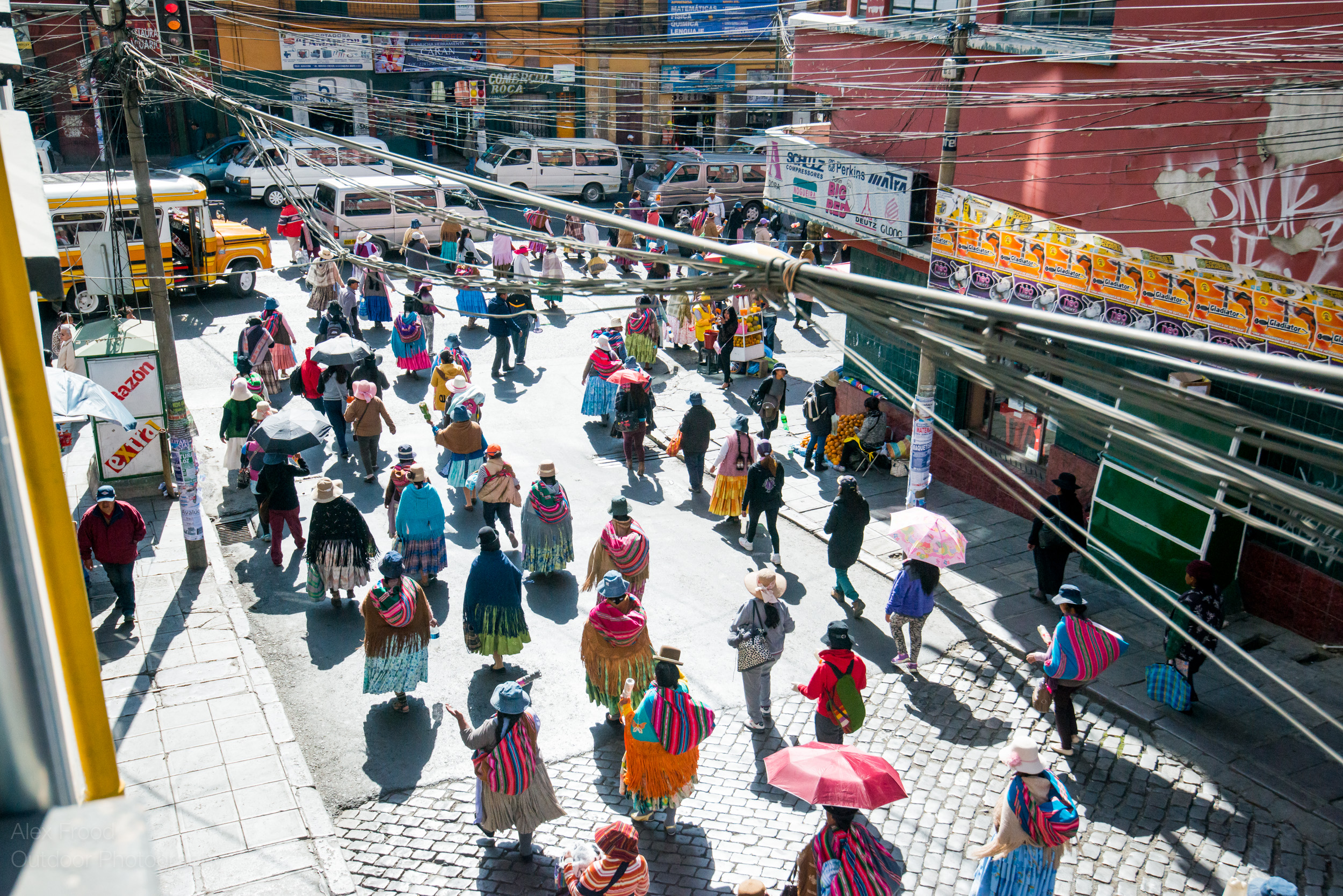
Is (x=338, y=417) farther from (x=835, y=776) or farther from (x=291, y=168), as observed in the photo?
(x=291, y=168)

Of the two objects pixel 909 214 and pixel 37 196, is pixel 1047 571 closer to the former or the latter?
pixel 909 214

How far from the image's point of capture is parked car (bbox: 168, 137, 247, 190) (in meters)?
31.0

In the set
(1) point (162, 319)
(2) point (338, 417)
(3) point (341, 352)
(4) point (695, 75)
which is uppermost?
(4) point (695, 75)

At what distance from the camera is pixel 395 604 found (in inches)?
347

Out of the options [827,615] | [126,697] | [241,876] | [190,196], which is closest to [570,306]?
[190,196]

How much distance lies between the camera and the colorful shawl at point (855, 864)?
604cm

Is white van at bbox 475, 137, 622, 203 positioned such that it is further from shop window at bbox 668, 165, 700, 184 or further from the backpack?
the backpack

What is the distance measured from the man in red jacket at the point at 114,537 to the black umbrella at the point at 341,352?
14.6 ft

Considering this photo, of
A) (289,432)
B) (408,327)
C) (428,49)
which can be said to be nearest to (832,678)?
(289,432)

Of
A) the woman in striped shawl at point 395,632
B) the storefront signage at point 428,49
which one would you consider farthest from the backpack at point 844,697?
the storefront signage at point 428,49

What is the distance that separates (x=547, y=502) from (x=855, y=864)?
5.83m

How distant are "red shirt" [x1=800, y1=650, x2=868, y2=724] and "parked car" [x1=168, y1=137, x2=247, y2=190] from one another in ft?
92.7

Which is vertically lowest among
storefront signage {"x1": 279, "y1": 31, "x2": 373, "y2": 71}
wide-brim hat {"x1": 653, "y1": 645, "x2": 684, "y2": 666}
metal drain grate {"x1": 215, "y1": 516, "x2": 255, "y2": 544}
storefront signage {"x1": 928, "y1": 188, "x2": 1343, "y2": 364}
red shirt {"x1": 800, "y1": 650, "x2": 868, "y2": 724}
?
metal drain grate {"x1": 215, "y1": 516, "x2": 255, "y2": 544}

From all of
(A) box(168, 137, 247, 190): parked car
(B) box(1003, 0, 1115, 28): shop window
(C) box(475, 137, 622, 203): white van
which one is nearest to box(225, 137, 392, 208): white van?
(A) box(168, 137, 247, 190): parked car
